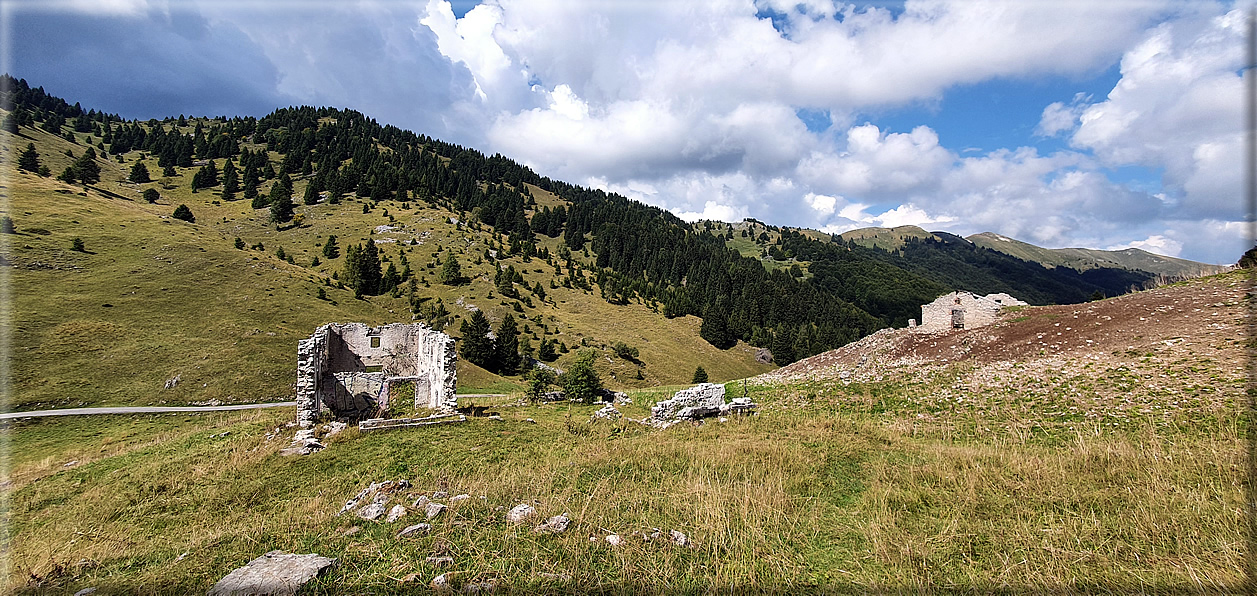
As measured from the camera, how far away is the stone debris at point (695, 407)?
1753cm

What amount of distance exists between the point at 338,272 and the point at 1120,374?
9085 cm

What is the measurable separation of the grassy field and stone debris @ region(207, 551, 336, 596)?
0.34 m

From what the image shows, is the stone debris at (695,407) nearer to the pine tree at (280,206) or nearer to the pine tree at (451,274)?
the pine tree at (451,274)

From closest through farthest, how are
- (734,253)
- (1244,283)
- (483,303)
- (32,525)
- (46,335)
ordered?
(32,525) → (1244,283) → (46,335) → (483,303) → (734,253)

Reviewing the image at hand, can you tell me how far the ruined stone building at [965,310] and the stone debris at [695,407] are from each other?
66.1ft

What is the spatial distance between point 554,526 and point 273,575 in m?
3.34

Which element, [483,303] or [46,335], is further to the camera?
[483,303]

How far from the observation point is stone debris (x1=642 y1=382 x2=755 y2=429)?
17.5 m

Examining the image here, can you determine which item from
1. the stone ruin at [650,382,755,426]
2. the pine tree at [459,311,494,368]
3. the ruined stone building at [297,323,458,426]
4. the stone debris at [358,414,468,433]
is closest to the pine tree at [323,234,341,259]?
the pine tree at [459,311,494,368]

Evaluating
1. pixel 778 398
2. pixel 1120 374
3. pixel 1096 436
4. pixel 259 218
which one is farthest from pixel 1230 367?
pixel 259 218

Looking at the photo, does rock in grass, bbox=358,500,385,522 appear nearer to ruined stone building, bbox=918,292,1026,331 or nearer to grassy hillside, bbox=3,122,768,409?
ruined stone building, bbox=918,292,1026,331

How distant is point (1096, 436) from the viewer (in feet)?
37.5

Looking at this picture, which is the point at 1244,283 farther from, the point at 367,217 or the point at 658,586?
the point at 367,217

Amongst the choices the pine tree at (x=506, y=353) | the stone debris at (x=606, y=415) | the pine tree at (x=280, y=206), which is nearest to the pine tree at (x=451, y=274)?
the pine tree at (x=506, y=353)
